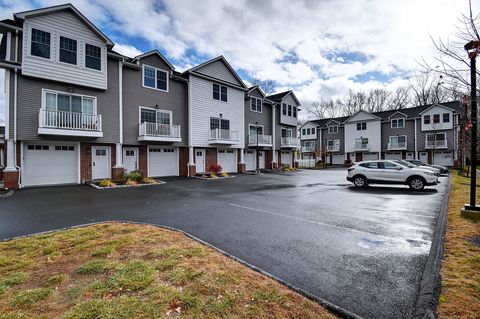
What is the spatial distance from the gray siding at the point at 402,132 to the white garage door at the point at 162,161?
112 feet

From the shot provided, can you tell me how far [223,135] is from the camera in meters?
22.8

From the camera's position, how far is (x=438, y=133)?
111ft

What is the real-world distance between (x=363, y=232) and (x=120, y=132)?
16.2 m

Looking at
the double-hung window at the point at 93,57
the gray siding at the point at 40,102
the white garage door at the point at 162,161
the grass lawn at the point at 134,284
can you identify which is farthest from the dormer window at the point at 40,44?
the grass lawn at the point at 134,284

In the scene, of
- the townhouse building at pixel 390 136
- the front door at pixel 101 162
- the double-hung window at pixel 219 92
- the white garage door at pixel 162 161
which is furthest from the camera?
the townhouse building at pixel 390 136

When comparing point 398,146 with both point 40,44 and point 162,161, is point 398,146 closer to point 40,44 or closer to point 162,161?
point 162,161

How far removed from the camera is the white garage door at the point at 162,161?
63.7ft

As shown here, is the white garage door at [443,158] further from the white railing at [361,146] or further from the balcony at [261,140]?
the balcony at [261,140]

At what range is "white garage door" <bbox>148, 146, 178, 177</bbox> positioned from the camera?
19406 mm

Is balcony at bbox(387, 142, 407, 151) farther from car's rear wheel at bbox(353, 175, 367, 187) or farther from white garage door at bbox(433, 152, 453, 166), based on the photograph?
car's rear wheel at bbox(353, 175, 367, 187)

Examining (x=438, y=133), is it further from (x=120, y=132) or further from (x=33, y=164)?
(x=33, y=164)

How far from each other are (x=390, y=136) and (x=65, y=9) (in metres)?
42.6

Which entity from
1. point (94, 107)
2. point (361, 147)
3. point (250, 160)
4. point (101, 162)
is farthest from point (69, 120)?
point (361, 147)

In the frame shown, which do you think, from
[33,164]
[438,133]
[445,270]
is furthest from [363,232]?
[438,133]
